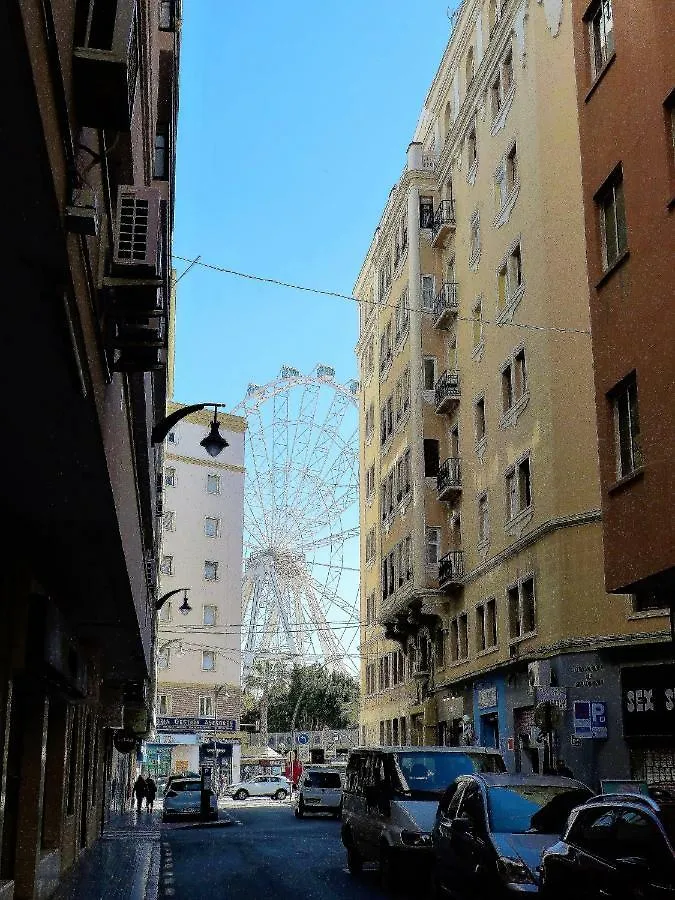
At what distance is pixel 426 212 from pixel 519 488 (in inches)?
676

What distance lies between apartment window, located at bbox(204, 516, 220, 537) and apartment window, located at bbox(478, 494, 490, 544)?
50024mm

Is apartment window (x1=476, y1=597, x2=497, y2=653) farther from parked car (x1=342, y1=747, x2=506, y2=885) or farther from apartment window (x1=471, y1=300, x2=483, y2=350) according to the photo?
parked car (x1=342, y1=747, x2=506, y2=885)

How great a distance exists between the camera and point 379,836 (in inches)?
690

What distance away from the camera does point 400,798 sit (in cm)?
1756

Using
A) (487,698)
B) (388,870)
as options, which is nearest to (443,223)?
(487,698)

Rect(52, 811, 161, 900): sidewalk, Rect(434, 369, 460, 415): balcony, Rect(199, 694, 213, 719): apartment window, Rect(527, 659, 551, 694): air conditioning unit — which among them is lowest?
Rect(52, 811, 161, 900): sidewalk

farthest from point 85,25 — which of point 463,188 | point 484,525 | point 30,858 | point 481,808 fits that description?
point 463,188

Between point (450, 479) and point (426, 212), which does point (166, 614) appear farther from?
point (450, 479)

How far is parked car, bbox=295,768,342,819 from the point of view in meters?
44.8

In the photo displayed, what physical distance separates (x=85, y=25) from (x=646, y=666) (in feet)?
71.9

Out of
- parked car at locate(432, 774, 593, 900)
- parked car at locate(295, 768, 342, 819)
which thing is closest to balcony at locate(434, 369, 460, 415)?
parked car at locate(295, 768, 342, 819)

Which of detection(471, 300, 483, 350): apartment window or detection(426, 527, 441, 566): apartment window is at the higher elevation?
detection(471, 300, 483, 350): apartment window

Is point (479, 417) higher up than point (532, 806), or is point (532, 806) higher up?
point (479, 417)

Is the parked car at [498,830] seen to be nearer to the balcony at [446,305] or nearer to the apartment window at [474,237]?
the apartment window at [474,237]
